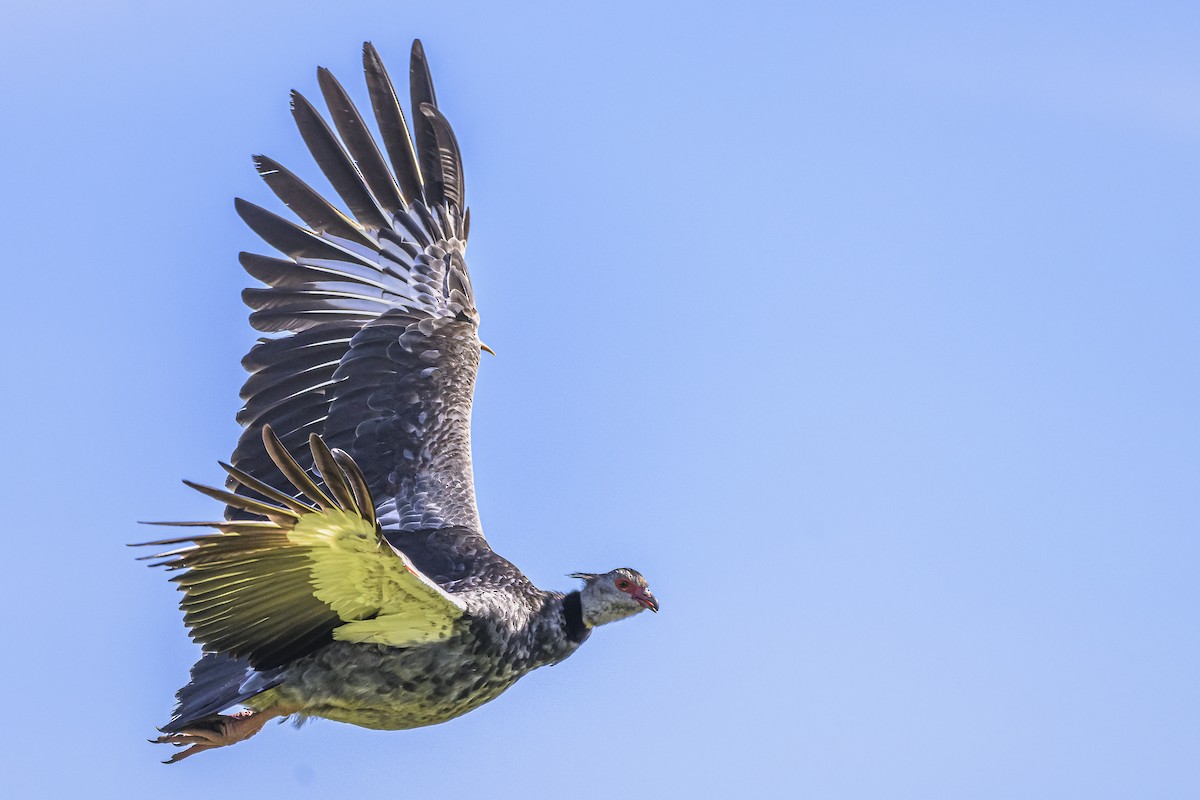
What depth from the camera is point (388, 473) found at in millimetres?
9203

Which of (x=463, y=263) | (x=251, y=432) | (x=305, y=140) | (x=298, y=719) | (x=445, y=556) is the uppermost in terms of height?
(x=305, y=140)

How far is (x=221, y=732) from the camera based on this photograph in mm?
7500

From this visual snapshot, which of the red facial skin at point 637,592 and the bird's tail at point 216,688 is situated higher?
the red facial skin at point 637,592

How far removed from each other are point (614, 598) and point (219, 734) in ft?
6.80

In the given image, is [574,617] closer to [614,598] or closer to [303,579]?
[614,598]

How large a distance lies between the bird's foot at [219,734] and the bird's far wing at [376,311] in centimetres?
161

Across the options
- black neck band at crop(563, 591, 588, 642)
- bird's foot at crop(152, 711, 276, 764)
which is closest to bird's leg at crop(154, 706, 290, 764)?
bird's foot at crop(152, 711, 276, 764)

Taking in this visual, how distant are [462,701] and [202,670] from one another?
3.97ft

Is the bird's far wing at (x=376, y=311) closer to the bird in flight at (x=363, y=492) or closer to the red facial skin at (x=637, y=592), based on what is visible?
the bird in flight at (x=363, y=492)

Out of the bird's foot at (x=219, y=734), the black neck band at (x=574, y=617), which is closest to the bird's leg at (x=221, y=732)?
the bird's foot at (x=219, y=734)

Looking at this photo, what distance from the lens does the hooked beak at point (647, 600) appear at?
8461 mm

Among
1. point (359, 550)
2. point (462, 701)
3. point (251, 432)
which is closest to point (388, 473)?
point (251, 432)

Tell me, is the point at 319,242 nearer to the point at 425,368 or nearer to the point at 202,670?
the point at 425,368

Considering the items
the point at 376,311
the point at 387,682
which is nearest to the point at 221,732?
the point at 387,682
